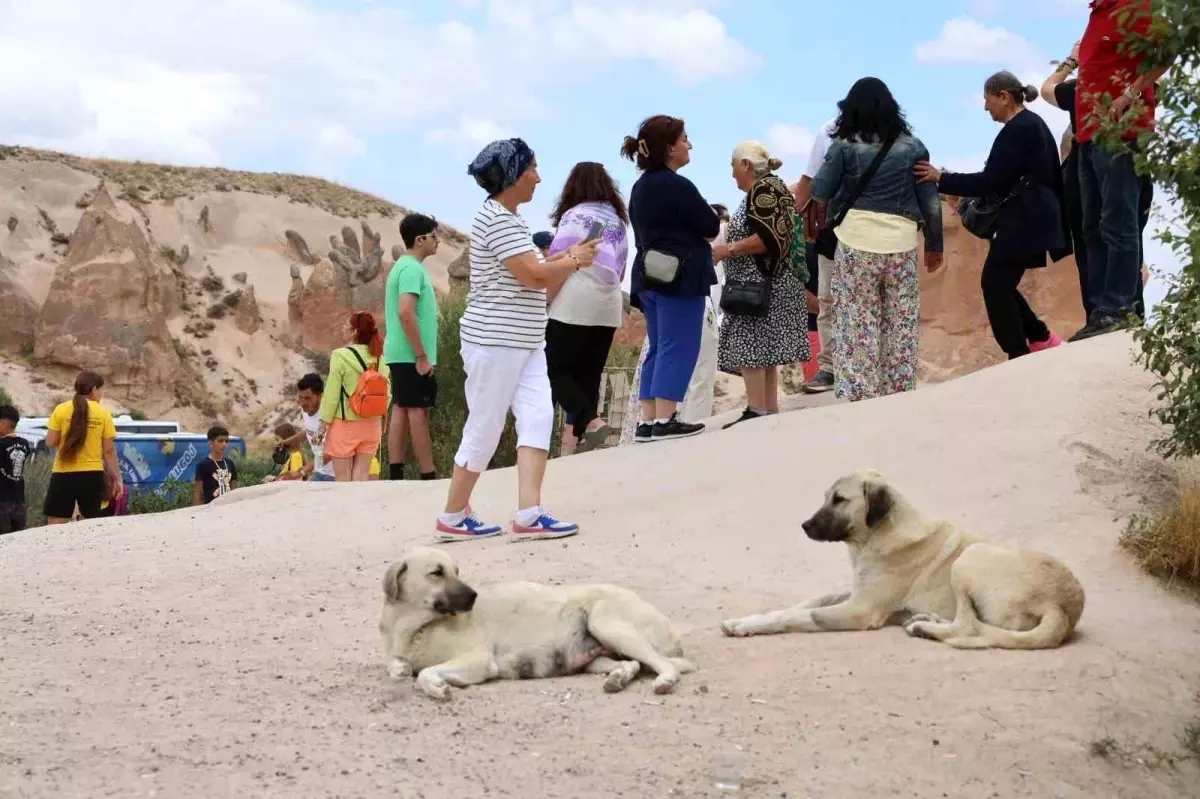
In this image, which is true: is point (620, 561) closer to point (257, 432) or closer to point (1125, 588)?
point (1125, 588)

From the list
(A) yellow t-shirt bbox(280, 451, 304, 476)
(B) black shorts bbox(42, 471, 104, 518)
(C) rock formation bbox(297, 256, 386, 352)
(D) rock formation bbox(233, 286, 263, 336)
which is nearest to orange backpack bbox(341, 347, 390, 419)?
(B) black shorts bbox(42, 471, 104, 518)

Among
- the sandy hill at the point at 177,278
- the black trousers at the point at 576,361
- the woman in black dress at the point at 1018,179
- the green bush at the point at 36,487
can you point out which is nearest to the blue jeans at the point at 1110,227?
the woman in black dress at the point at 1018,179

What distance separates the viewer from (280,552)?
8461 mm

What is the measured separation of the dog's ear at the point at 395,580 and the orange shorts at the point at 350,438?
594 cm

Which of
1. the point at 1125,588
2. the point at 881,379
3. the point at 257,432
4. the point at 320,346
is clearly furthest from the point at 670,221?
the point at 320,346

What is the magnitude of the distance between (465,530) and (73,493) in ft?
17.2

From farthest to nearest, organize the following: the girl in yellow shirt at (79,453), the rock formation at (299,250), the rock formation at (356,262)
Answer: the rock formation at (299,250)
the rock formation at (356,262)
the girl in yellow shirt at (79,453)

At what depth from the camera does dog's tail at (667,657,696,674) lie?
540cm

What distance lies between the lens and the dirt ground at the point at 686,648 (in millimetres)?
4457

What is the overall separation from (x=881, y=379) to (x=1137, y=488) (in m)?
2.50

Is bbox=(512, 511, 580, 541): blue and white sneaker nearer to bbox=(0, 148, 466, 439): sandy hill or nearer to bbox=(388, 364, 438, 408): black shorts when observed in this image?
bbox=(388, 364, 438, 408): black shorts

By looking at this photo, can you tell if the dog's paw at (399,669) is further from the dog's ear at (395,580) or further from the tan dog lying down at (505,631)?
the dog's ear at (395,580)

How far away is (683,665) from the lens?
5414 mm

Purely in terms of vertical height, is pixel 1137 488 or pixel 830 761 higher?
pixel 1137 488
